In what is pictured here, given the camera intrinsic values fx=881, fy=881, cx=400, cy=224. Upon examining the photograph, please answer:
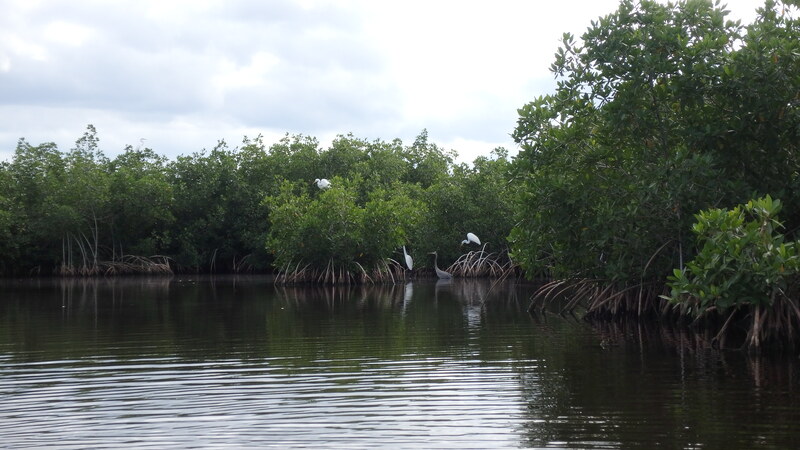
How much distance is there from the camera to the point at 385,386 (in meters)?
8.44

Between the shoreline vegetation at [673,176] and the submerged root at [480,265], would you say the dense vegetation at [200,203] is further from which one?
the shoreline vegetation at [673,176]

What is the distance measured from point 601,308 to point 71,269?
30.4 m

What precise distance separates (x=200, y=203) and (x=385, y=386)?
35.4 m

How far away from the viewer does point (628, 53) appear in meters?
13.1

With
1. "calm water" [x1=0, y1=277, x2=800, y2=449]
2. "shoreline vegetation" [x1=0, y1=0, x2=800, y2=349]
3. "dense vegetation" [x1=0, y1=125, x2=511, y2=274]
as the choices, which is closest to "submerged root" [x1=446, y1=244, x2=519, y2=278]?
"dense vegetation" [x1=0, y1=125, x2=511, y2=274]

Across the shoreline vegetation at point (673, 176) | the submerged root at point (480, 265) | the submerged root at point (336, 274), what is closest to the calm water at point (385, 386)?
the shoreline vegetation at point (673, 176)

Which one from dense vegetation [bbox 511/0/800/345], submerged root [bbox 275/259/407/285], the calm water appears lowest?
the calm water

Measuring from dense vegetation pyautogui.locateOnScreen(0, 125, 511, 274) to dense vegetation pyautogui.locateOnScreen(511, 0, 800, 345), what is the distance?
1916 centimetres

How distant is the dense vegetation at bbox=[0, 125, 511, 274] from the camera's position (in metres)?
35.0

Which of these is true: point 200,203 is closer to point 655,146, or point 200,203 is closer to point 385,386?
point 655,146

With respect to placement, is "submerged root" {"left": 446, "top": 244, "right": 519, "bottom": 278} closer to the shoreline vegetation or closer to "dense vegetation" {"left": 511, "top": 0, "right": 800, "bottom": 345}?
the shoreline vegetation

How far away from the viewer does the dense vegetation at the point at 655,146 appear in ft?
39.4

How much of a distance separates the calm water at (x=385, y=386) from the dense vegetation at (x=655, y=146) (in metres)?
1.16

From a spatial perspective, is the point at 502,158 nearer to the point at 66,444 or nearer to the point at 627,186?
the point at 627,186
